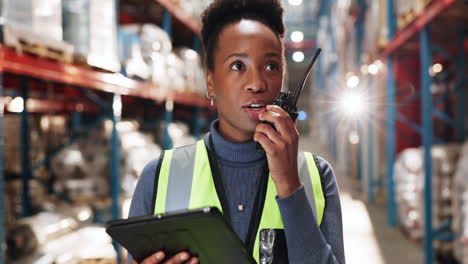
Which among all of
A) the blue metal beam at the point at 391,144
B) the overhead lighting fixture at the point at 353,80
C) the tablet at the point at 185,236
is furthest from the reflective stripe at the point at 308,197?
the overhead lighting fixture at the point at 353,80

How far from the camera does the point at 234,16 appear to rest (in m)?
1.36

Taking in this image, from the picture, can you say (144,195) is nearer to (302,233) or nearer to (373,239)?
(302,233)

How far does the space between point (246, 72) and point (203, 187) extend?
35 cm

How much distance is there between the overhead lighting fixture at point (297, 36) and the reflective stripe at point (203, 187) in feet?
90.7

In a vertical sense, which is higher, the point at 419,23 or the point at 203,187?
the point at 419,23

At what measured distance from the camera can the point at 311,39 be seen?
2906cm

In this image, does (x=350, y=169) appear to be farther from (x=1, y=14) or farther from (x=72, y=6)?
(x=1, y=14)

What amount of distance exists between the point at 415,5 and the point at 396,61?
289cm

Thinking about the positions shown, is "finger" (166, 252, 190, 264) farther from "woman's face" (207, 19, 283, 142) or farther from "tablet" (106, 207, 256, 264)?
"woman's face" (207, 19, 283, 142)

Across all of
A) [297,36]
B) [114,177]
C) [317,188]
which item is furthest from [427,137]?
[297,36]

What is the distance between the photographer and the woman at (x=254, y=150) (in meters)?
1.12

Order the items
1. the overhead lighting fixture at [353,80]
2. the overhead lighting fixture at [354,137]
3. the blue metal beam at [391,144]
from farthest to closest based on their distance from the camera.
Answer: the overhead lighting fixture at [354,137] < the overhead lighting fixture at [353,80] < the blue metal beam at [391,144]

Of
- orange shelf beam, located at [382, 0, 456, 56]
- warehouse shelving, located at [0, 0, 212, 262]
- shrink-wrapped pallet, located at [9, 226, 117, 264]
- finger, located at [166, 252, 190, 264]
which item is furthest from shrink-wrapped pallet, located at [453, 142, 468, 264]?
finger, located at [166, 252, 190, 264]

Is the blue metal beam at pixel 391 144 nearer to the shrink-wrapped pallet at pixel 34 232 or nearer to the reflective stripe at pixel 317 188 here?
the shrink-wrapped pallet at pixel 34 232
